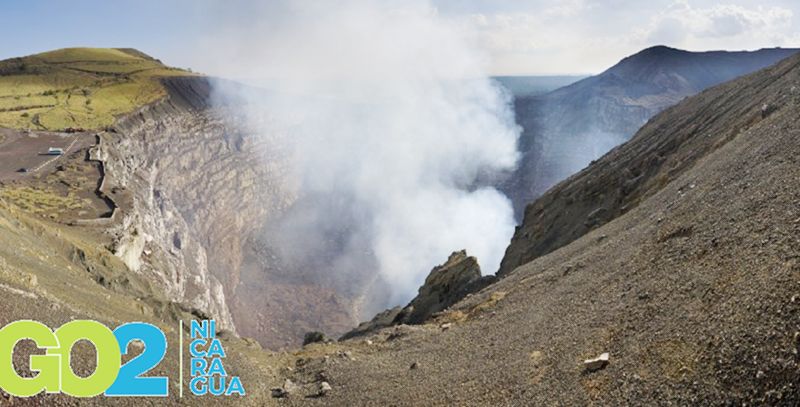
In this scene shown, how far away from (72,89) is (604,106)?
5239 inches

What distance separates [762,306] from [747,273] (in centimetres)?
237

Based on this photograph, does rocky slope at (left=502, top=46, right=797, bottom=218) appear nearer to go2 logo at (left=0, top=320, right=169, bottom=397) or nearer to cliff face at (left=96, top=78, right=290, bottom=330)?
cliff face at (left=96, top=78, right=290, bottom=330)

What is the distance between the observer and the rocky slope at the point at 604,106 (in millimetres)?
137625

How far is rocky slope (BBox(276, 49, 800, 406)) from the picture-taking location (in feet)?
38.5

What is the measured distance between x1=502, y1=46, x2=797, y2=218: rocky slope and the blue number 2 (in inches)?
4732

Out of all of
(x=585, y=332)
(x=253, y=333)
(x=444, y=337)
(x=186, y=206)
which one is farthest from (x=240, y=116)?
(x=585, y=332)

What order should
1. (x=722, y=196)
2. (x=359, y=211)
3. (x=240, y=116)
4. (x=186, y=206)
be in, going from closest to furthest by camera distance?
(x=722, y=196)
(x=186, y=206)
(x=240, y=116)
(x=359, y=211)

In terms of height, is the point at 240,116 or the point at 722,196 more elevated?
the point at 240,116

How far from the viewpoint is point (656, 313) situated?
15617mm

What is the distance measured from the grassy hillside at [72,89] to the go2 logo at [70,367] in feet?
208

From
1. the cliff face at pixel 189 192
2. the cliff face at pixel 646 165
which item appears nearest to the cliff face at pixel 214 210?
the cliff face at pixel 189 192

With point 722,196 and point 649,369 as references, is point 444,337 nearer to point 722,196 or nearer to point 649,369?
point 649,369

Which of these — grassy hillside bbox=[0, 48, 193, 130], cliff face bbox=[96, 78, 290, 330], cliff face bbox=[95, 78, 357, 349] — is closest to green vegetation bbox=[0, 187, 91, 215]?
cliff face bbox=[96, 78, 290, 330]

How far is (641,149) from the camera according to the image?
4394 cm
